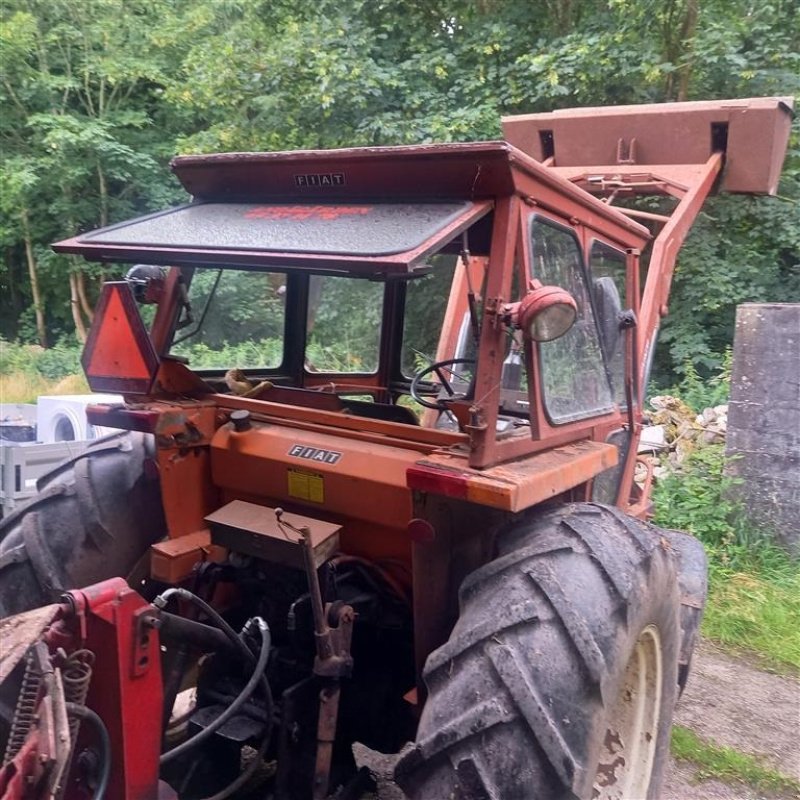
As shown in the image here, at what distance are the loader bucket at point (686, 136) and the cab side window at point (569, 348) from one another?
2393mm

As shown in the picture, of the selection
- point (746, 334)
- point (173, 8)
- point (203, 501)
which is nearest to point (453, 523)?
point (203, 501)

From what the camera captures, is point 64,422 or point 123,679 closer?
point 123,679

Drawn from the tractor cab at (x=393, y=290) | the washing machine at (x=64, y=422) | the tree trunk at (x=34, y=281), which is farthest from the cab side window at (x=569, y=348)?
the tree trunk at (x=34, y=281)

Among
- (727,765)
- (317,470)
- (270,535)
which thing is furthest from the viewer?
(727,765)

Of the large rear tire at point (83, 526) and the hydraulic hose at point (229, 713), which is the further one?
the large rear tire at point (83, 526)

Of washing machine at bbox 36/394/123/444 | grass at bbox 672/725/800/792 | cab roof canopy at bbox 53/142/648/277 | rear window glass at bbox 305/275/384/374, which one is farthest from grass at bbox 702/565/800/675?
washing machine at bbox 36/394/123/444

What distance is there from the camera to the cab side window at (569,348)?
A: 2689 millimetres

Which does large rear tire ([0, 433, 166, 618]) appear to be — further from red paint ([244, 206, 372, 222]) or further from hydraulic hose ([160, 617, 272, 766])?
red paint ([244, 206, 372, 222])

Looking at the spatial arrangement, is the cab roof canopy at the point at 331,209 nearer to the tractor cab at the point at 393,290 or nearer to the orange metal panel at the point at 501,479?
the tractor cab at the point at 393,290

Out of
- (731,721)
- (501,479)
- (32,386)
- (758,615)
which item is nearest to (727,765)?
(731,721)

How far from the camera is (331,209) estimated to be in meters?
2.61

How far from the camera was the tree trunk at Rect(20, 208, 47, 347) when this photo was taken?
55.2 ft

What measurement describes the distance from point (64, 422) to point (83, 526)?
361cm

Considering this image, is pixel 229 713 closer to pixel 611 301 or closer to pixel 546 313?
pixel 546 313
